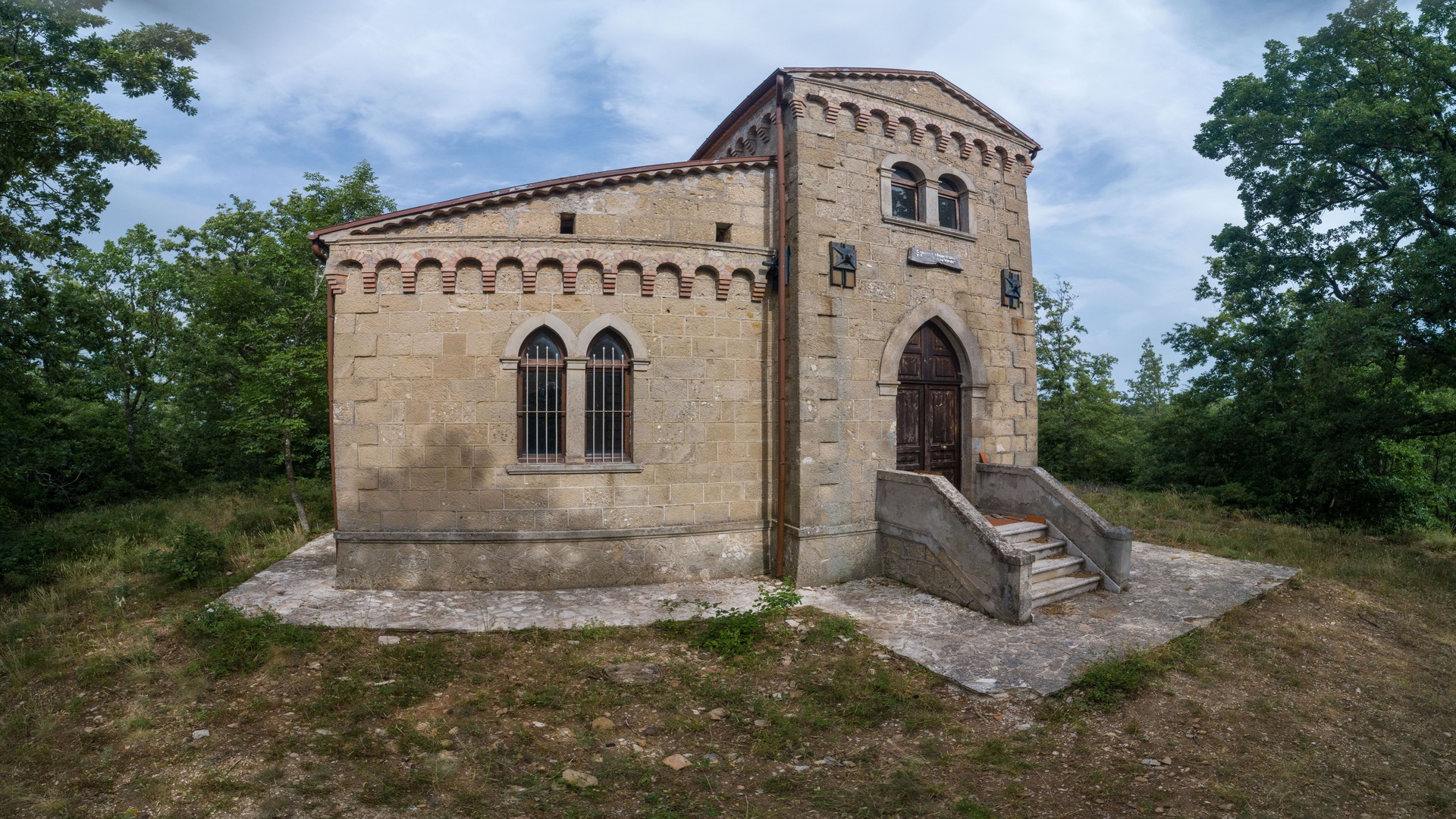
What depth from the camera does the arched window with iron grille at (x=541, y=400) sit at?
28.7ft

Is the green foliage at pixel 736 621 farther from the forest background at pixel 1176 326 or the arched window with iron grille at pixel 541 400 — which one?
the forest background at pixel 1176 326

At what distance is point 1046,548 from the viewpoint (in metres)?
9.00

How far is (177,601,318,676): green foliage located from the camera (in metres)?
6.39

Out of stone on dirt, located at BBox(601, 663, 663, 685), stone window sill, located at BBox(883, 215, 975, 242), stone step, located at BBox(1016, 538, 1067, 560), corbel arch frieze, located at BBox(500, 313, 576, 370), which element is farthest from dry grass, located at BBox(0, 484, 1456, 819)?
stone window sill, located at BBox(883, 215, 975, 242)

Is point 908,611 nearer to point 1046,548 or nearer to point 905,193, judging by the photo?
point 1046,548

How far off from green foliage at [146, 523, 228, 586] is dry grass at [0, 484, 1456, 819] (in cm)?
118

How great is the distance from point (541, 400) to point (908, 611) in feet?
18.4

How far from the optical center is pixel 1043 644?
686cm

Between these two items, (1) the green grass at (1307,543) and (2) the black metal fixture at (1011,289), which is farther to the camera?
(2) the black metal fixture at (1011,289)

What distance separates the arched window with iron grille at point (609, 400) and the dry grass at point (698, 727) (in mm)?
2673

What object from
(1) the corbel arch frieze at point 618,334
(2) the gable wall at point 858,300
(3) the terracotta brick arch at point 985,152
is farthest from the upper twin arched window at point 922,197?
(1) the corbel arch frieze at point 618,334

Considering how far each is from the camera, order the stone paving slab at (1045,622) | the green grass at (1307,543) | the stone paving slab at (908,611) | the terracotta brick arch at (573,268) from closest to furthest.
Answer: the stone paving slab at (1045,622)
the stone paving slab at (908,611)
the terracotta brick arch at (573,268)
the green grass at (1307,543)

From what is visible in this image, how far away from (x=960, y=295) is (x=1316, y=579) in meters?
6.60

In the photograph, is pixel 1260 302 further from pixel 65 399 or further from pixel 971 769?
pixel 65 399
